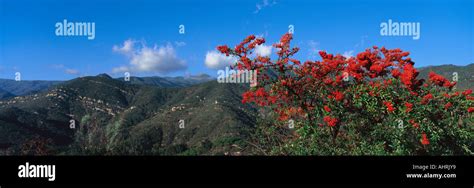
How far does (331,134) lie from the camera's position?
453 inches

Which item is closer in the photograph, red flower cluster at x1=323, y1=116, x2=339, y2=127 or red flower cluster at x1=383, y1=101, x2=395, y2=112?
red flower cluster at x1=383, y1=101, x2=395, y2=112

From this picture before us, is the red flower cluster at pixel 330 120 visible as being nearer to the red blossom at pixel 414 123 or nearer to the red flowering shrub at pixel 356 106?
the red flowering shrub at pixel 356 106

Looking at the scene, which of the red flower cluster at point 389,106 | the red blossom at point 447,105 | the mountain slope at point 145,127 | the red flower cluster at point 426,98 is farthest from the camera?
the mountain slope at point 145,127

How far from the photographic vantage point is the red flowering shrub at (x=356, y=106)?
1032cm

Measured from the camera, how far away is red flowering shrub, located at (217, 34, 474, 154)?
10.3m

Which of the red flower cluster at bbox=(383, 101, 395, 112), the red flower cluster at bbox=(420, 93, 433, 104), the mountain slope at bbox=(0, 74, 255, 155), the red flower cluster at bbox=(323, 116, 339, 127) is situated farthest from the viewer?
the mountain slope at bbox=(0, 74, 255, 155)

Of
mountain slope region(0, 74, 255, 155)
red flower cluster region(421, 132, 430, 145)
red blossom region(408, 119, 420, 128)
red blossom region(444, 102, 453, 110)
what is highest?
red blossom region(444, 102, 453, 110)

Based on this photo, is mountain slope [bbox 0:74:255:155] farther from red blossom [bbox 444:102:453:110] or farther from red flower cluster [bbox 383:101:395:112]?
red flower cluster [bbox 383:101:395:112]

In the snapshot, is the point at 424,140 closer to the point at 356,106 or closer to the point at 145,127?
the point at 356,106

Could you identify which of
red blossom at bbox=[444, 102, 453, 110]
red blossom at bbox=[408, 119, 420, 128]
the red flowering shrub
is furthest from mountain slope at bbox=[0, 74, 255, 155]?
red blossom at bbox=[408, 119, 420, 128]

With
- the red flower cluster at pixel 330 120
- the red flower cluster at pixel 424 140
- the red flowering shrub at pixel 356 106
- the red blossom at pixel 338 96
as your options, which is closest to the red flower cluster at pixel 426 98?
the red flowering shrub at pixel 356 106
